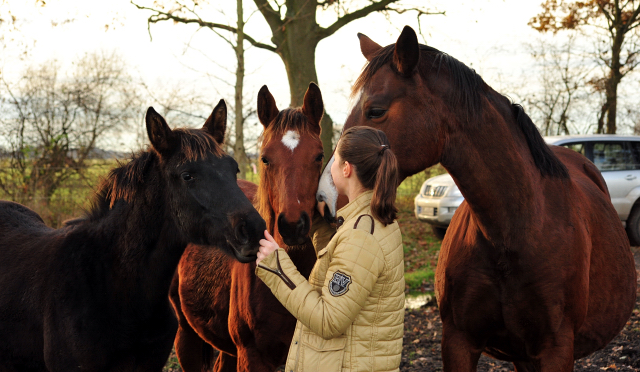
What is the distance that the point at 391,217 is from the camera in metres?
2.14

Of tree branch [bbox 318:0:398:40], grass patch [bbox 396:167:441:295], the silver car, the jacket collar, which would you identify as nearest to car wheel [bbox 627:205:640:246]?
the silver car

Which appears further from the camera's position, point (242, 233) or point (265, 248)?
point (242, 233)

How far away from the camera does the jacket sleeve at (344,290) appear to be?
2.08 meters

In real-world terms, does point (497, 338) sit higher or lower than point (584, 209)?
lower

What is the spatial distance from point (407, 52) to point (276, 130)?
42.6 inches

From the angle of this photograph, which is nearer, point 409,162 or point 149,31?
point 409,162

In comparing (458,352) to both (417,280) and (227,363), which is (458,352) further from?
(417,280)

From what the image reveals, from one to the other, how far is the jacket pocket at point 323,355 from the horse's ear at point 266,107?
180 centimetres

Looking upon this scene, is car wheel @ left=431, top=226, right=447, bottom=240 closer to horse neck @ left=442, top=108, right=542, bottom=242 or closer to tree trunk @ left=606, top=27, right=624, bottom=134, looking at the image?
horse neck @ left=442, top=108, right=542, bottom=242

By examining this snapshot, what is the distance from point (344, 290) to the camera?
2086 millimetres

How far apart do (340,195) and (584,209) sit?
1.70 m

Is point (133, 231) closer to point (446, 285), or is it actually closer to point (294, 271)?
point (294, 271)

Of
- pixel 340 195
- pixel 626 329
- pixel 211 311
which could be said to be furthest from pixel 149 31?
pixel 626 329

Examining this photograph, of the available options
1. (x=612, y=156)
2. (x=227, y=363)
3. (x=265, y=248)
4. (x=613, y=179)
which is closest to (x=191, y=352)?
(x=227, y=363)
